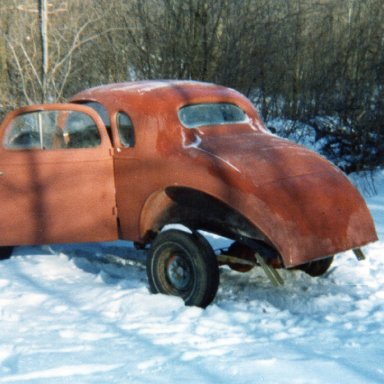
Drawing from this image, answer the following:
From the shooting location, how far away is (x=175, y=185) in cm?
562

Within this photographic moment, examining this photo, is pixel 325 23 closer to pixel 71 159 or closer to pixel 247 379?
pixel 71 159

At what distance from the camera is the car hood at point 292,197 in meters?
5.05

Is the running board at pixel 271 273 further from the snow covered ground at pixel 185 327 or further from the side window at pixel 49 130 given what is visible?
the side window at pixel 49 130

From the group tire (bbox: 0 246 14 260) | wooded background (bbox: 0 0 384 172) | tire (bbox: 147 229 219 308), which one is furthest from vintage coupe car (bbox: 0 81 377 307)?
wooded background (bbox: 0 0 384 172)

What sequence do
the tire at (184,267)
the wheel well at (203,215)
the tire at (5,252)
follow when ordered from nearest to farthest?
the tire at (184,267), the wheel well at (203,215), the tire at (5,252)

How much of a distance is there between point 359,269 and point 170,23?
7650 millimetres

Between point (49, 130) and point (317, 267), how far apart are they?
9.73ft

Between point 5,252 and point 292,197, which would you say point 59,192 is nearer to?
point 5,252

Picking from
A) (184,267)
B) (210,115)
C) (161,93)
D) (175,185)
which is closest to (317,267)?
(184,267)

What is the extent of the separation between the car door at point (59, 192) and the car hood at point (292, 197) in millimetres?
1085

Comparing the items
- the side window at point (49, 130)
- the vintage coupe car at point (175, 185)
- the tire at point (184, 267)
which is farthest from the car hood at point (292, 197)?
the side window at point (49, 130)

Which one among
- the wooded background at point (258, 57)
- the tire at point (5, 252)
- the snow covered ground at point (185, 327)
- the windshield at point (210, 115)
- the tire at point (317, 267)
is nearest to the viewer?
the snow covered ground at point (185, 327)

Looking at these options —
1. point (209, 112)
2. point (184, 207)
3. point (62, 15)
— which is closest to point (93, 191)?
point (184, 207)

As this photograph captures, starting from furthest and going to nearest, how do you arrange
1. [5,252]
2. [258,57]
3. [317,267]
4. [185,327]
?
[258,57]
[5,252]
[317,267]
[185,327]
